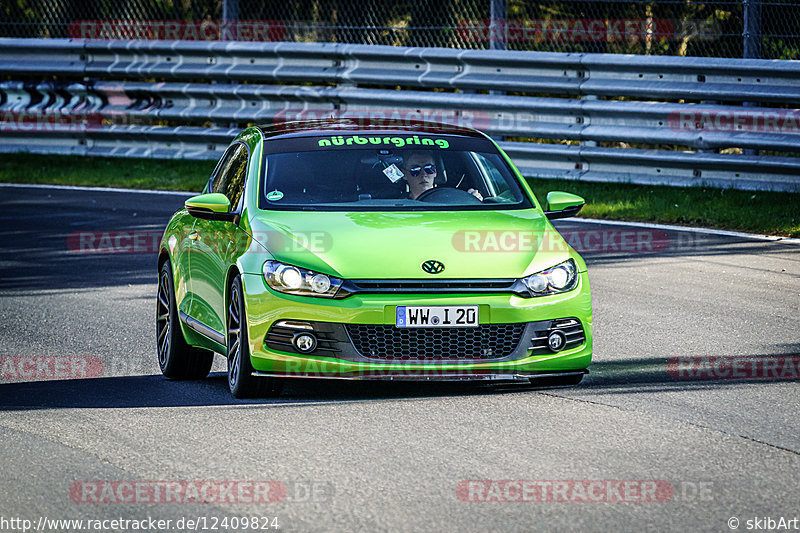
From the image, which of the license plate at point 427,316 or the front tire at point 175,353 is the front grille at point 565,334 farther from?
the front tire at point 175,353

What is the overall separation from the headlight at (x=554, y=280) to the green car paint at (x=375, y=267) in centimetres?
3

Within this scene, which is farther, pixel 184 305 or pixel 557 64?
pixel 557 64

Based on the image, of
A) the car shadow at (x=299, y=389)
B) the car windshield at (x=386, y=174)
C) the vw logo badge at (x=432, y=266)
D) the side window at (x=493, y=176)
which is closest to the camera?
the vw logo badge at (x=432, y=266)

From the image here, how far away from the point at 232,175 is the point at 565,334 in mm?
2565

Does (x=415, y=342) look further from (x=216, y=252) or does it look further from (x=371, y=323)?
(x=216, y=252)

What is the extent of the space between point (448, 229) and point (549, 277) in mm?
623

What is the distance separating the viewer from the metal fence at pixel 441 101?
49.6 ft

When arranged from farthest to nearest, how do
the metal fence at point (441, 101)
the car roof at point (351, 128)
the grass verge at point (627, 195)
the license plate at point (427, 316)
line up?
the metal fence at point (441, 101) → the grass verge at point (627, 195) → the car roof at point (351, 128) → the license plate at point (427, 316)

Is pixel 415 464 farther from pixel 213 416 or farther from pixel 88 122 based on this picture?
pixel 88 122

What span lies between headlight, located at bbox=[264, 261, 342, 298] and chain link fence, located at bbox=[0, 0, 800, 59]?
805 centimetres

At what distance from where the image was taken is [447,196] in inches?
328

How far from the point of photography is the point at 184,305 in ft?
27.7

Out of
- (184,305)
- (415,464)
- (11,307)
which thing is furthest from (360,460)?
(11,307)

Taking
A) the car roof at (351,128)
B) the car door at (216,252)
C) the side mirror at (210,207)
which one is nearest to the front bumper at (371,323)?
the car door at (216,252)
